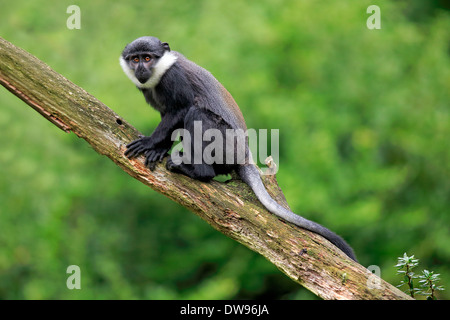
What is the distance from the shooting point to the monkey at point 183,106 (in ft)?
20.7

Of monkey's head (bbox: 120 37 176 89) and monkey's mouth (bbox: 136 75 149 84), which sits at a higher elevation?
monkey's head (bbox: 120 37 176 89)

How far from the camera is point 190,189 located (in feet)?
19.7

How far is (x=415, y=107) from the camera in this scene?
51.1 feet

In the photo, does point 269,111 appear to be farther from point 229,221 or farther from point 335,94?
point 229,221

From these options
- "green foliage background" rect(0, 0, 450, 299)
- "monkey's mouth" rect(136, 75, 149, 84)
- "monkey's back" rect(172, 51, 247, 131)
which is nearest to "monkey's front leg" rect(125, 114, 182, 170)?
"monkey's back" rect(172, 51, 247, 131)

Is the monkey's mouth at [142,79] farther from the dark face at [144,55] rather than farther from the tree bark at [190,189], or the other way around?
the tree bark at [190,189]

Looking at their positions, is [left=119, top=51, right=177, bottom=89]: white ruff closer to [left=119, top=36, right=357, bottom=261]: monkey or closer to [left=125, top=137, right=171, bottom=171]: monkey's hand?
[left=119, top=36, right=357, bottom=261]: monkey

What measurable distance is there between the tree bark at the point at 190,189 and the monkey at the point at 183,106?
185 millimetres

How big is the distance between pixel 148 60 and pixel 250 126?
23.1 ft

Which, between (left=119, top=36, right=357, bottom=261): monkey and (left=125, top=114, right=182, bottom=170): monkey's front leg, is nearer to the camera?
(left=125, top=114, right=182, bottom=170): monkey's front leg

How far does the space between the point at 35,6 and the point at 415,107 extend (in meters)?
12.4

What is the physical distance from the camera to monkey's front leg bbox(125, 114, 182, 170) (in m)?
6.11

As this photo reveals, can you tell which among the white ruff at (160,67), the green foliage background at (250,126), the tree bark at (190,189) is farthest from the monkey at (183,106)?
the green foliage background at (250,126)

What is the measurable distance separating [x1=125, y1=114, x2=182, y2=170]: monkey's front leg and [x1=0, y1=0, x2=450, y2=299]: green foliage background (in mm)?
5835
